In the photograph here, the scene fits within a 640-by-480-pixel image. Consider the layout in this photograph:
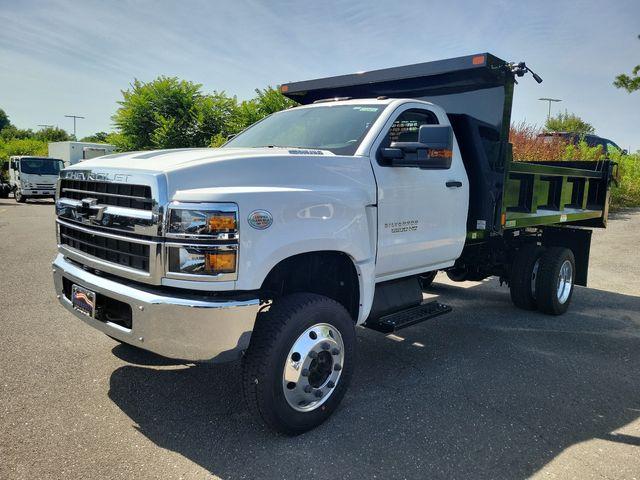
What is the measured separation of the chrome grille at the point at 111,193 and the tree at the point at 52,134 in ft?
235

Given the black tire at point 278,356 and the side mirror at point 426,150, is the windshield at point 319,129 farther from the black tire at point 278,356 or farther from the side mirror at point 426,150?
the black tire at point 278,356

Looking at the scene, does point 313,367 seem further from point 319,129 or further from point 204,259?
point 319,129

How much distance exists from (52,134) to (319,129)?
242 ft

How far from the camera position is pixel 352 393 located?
3.81 metres

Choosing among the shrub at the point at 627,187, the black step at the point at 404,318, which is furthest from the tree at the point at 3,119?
the black step at the point at 404,318

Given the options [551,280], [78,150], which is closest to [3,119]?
[78,150]

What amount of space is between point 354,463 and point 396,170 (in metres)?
2.06

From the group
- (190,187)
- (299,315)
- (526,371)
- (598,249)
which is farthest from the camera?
(598,249)

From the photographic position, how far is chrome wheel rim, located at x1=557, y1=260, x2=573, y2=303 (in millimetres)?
6266

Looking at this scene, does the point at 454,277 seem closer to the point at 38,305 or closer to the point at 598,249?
the point at 38,305

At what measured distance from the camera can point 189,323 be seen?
2.74 m

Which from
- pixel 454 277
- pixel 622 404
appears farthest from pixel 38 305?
pixel 622 404

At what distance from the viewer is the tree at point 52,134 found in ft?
219

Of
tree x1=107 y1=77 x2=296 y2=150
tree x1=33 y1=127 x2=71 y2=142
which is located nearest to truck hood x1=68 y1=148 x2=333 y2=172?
tree x1=107 y1=77 x2=296 y2=150
